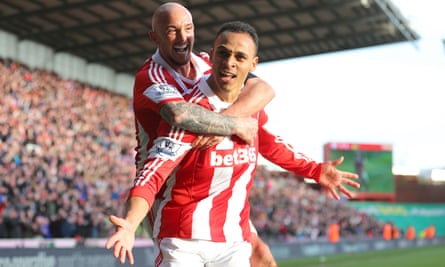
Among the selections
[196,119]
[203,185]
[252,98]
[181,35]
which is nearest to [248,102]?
[252,98]

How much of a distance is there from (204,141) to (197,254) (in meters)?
0.67

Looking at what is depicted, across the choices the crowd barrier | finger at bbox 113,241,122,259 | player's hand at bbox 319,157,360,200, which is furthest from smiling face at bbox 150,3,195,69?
the crowd barrier

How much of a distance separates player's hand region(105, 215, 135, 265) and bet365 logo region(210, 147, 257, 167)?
0.82 metres

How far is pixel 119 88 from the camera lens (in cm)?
3272

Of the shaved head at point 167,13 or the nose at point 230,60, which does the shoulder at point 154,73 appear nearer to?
the shaved head at point 167,13

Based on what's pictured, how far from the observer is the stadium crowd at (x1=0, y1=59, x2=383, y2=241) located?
15.0 meters

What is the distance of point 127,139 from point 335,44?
35.1ft

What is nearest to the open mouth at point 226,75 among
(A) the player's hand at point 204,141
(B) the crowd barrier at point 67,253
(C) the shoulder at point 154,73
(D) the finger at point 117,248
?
(A) the player's hand at point 204,141

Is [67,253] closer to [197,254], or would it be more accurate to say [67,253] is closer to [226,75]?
[197,254]

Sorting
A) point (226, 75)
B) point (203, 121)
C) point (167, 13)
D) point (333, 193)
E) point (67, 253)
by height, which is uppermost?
point (167, 13)

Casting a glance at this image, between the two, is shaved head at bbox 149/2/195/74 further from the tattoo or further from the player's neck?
the tattoo

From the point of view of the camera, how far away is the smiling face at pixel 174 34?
4.28 metres

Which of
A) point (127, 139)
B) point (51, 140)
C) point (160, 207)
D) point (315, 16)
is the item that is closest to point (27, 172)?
point (51, 140)

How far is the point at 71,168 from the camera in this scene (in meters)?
18.2
